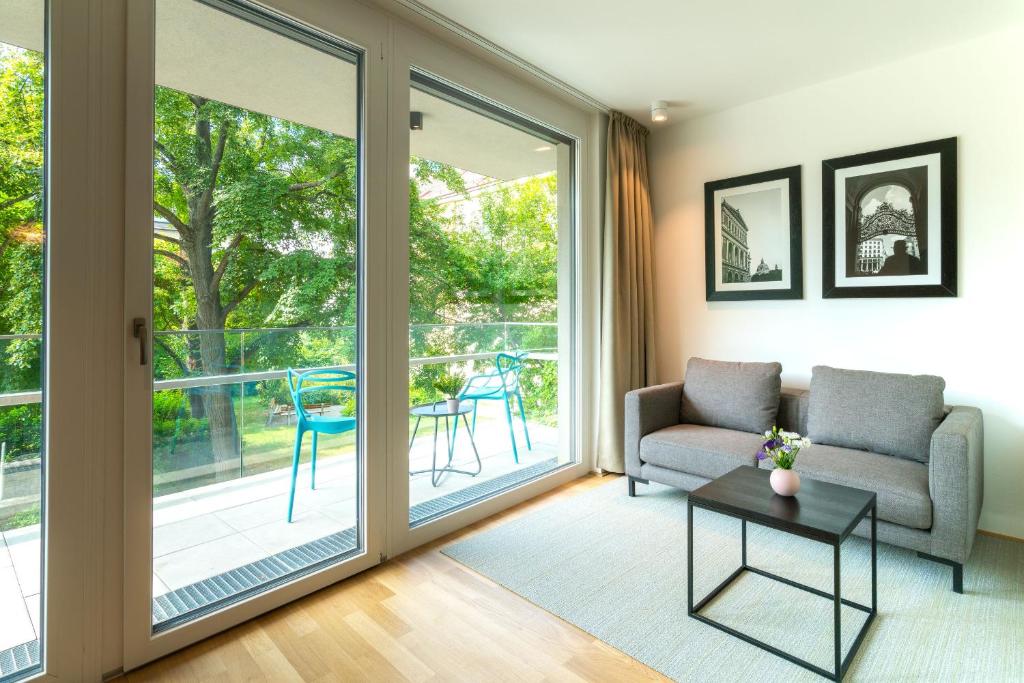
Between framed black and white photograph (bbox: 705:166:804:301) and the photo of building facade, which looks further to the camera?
the photo of building facade

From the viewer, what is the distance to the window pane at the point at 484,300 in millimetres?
2791

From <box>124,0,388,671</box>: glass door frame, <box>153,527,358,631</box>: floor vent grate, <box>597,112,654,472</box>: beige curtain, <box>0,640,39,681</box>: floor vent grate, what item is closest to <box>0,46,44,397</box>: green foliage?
<box>124,0,388,671</box>: glass door frame

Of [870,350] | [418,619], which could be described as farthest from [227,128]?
[870,350]

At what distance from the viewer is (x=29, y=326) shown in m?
1.56

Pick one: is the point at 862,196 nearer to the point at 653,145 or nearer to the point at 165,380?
the point at 653,145

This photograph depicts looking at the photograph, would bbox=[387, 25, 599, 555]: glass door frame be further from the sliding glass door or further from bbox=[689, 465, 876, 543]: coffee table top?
bbox=[689, 465, 876, 543]: coffee table top

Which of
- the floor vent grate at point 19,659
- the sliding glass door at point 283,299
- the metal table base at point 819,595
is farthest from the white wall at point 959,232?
the floor vent grate at point 19,659

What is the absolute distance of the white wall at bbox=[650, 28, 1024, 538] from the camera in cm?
265

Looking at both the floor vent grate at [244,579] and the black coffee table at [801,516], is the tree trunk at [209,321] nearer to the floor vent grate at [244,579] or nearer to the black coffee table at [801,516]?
the floor vent grate at [244,579]

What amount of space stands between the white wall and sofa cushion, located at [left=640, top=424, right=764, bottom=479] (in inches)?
30.9

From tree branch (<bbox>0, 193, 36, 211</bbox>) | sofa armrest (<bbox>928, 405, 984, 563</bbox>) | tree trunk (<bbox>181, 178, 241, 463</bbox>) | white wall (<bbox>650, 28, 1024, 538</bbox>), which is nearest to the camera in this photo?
tree branch (<bbox>0, 193, 36, 211</bbox>)

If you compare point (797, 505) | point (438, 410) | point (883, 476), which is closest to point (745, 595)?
point (797, 505)

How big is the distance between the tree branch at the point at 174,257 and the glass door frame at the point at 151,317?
2.2 inches

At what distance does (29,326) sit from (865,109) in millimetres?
3971
